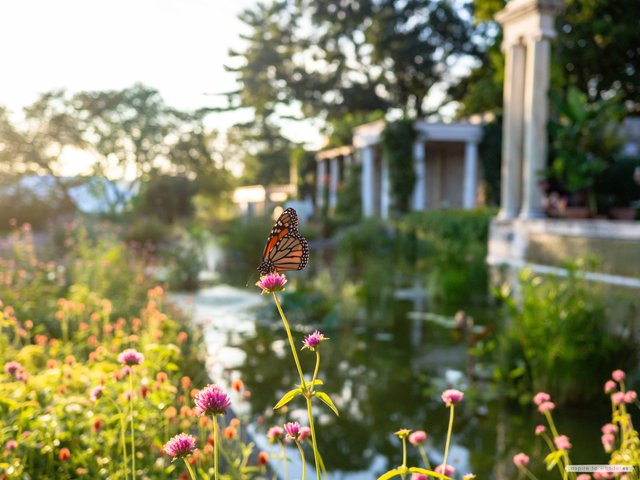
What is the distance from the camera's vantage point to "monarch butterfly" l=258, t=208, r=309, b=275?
4.96ft

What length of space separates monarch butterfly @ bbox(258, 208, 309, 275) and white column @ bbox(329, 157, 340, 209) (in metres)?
24.7

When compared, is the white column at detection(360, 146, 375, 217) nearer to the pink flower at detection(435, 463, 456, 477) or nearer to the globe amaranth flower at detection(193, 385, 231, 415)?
the pink flower at detection(435, 463, 456, 477)

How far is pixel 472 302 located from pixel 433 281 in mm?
741

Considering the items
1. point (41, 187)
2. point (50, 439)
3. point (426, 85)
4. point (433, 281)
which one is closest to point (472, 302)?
point (433, 281)

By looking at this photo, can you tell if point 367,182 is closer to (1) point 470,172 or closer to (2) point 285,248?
(1) point 470,172

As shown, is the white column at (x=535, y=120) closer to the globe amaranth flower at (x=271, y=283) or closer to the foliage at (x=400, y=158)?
the globe amaranth flower at (x=271, y=283)

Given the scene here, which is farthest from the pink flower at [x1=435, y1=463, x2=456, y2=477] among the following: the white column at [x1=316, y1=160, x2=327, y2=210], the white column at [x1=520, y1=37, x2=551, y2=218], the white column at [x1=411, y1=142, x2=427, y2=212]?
the white column at [x1=316, y1=160, x2=327, y2=210]

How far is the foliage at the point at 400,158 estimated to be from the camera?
20969mm

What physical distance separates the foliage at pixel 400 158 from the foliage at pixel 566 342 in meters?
16.3

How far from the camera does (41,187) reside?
2288cm

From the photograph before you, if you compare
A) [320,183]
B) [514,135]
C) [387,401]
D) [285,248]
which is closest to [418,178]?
[320,183]

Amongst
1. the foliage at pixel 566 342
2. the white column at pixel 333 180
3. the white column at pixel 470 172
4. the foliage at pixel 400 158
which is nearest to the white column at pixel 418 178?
the foliage at pixel 400 158

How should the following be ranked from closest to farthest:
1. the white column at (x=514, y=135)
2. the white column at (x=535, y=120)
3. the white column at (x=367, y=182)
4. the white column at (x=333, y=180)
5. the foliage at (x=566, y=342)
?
the foliage at (x=566, y=342)
the white column at (x=535, y=120)
the white column at (x=514, y=135)
the white column at (x=367, y=182)
the white column at (x=333, y=180)

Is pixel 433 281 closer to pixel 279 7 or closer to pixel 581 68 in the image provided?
pixel 581 68
